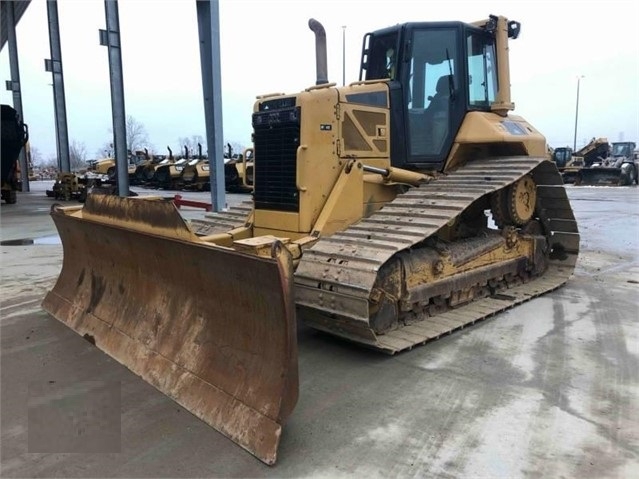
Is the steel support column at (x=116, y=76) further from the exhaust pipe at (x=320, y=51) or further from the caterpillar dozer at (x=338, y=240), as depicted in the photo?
the exhaust pipe at (x=320, y=51)

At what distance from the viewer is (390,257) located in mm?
4195

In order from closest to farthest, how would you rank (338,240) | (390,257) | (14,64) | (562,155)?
(390,257) → (338,240) → (14,64) → (562,155)

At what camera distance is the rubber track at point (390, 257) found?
13.1 feet

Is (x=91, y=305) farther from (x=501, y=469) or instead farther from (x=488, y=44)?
(x=488, y=44)

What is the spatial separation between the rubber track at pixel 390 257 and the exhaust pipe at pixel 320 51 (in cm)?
151

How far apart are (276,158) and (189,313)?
1872 mm

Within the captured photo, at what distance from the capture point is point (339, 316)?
4.10 meters

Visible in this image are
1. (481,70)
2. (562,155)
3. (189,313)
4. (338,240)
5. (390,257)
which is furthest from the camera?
(562,155)

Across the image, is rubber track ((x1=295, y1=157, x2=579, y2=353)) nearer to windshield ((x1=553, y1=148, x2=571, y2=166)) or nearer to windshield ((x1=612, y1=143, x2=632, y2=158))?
windshield ((x1=553, y1=148, x2=571, y2=166))

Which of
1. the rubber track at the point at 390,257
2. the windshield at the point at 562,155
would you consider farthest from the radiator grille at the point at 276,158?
the windshield at the point at 562,155

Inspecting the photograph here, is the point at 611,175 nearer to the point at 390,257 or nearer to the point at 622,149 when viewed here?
the point at 622,149

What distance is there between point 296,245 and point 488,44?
12.1 ft

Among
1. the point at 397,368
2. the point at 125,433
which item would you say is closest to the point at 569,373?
the point at 397,368

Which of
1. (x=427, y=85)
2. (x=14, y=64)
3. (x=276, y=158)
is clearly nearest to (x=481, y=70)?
(x=427, y=85)
